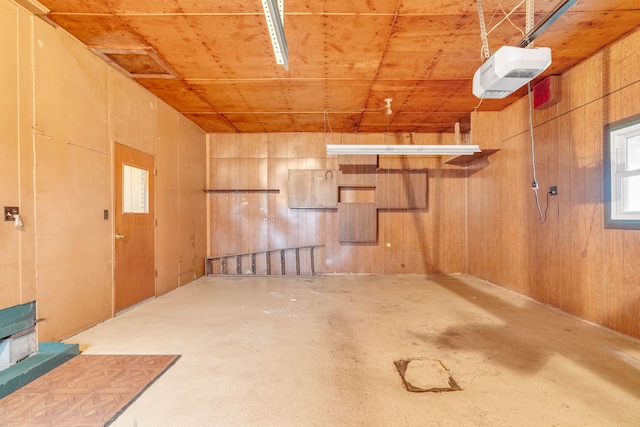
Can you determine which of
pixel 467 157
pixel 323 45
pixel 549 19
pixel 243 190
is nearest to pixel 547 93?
pixel 467 157

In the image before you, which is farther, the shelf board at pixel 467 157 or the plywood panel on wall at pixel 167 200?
the shelf board at pixel 467 157

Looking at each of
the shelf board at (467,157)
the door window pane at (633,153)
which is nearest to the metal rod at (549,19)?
the door window pane at (633,153)

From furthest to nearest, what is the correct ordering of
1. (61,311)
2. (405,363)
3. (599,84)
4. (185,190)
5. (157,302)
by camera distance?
(185,190)
(157,302)
(599,84)
(61,311)
(405,363)

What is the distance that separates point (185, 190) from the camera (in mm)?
5242

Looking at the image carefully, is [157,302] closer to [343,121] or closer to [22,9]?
[22,9]

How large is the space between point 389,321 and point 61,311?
11.2ft

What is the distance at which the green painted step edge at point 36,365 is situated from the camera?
1946 mm

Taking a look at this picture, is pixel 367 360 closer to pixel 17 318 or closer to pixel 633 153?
pixel 17 318

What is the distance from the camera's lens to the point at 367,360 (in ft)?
7.76

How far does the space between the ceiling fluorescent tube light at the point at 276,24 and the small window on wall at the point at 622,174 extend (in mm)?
3433

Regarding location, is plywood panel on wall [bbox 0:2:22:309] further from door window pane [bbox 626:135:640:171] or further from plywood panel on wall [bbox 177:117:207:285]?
door window pane [bbox 626:135:640:171]

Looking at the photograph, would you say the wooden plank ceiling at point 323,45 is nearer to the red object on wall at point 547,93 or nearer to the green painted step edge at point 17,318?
the red object on wall at point 547,93

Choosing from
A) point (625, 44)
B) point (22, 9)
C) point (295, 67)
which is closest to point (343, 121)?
point (295, 67)

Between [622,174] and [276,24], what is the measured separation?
3720 mm
